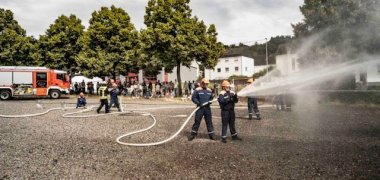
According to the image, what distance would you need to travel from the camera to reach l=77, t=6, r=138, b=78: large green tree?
128 ft

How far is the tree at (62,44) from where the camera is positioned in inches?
1690

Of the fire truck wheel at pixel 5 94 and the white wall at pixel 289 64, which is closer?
the fire truck wheel at pixel 5 94

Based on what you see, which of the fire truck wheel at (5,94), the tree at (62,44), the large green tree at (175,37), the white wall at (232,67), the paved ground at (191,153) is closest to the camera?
the paved ground at (191,153)

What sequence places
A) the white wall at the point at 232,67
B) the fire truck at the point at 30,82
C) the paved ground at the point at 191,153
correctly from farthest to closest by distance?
the white wall at the point at 232,67 → the fire truck at the point at 30,82 → the paved ground at the point at 191,153

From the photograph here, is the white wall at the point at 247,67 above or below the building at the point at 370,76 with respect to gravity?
above

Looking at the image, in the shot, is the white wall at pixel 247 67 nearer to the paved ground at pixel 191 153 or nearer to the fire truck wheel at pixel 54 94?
the fire truck wheel at pixel 54 94

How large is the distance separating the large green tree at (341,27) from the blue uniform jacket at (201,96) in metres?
17.6

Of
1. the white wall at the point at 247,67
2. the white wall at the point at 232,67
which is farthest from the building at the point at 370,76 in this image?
the white wall at the point at 247,67

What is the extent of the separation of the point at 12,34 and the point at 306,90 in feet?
121

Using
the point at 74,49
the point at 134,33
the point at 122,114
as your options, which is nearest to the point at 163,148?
the point at 122,114

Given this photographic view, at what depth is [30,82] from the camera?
97.9 ft

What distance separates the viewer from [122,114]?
56.6 ft

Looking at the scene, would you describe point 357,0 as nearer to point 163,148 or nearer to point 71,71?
point 163,148

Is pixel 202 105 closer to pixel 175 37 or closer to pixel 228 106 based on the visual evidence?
pixel 228 106
